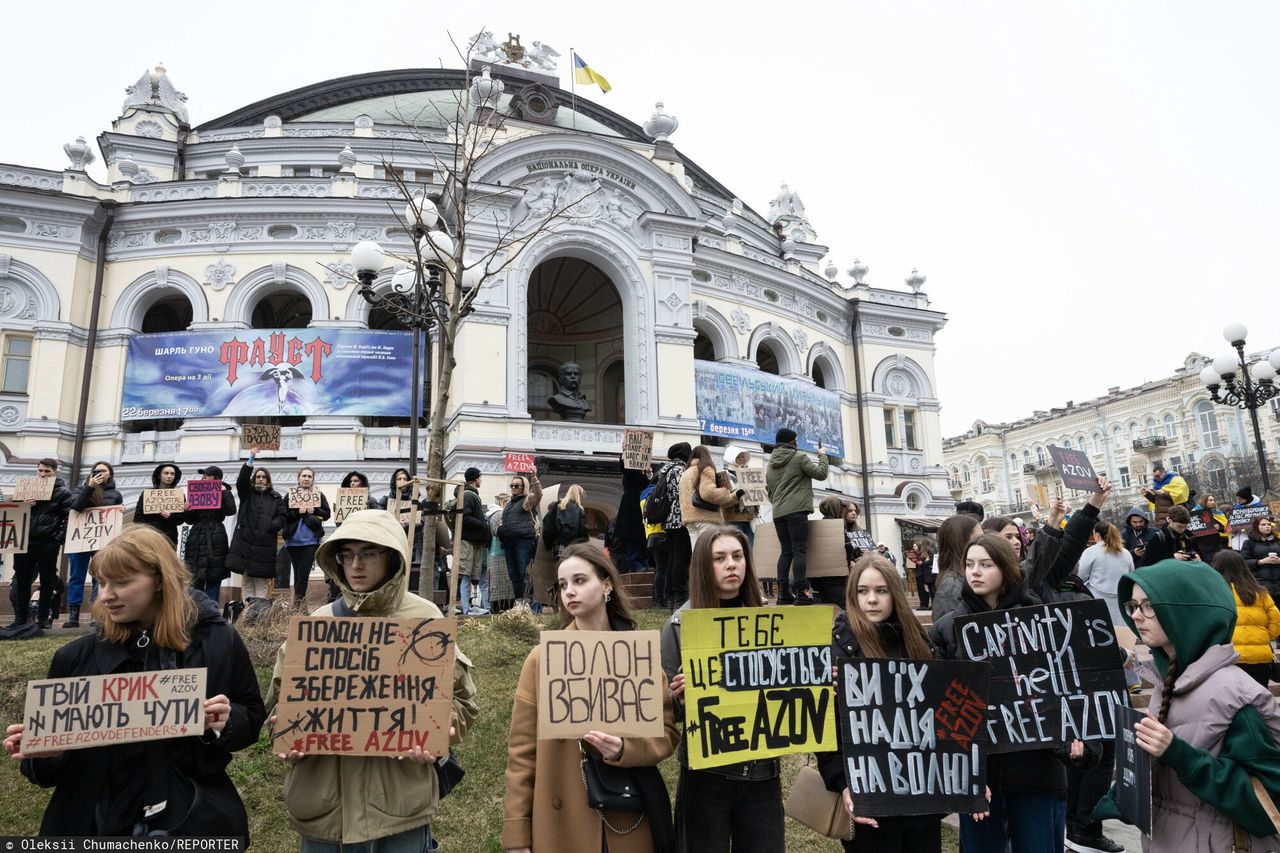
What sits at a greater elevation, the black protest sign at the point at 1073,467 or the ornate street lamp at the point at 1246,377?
the ornate street lamp at the point at 1246,377

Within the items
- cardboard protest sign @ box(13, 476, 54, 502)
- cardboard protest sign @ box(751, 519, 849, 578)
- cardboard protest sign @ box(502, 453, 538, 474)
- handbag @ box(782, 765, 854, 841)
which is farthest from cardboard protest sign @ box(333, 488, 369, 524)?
handbag @ box(782, 765, 854, 841)

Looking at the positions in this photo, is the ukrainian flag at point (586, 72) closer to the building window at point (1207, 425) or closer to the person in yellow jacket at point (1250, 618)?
the person in yellow jacket at point (1250, 618)

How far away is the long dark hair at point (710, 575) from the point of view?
3.93 meters

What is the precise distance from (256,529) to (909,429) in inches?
1024

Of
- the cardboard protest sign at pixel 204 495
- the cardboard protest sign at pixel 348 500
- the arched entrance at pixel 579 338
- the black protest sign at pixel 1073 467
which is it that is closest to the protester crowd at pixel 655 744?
the black protest sign at pixel 1073 467

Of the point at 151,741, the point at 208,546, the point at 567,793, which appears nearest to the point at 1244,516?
the point at 567,793

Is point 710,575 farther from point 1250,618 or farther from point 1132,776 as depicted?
point 1250,618

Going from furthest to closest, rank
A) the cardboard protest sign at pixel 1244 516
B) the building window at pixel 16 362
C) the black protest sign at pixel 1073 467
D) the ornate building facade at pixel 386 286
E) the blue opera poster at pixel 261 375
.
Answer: the blue opera poster at pixel 261 375 → the ornate building facade at pixel 386 286 → the building window at pixel 16 362 → the cardboard protest sign at pixel 1244 516 → the black protest sign at pixel 1073 467

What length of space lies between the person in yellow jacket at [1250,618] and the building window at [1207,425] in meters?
56.4

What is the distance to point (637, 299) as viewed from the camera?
23.8 metres

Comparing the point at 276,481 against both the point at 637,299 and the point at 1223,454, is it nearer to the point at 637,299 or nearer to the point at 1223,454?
the point at 637,299

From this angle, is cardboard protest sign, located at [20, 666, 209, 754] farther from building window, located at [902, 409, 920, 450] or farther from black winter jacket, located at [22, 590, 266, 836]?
building window, located at [902, 409, 920, 450]

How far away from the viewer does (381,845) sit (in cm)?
343

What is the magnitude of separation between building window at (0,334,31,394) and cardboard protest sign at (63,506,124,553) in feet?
48.4
